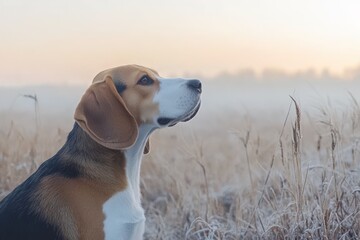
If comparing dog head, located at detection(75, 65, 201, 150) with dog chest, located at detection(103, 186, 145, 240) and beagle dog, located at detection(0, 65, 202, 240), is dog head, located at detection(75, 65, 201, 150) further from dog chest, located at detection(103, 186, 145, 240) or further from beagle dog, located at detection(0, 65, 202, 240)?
dog chest, located at detection(103, 186, 145, 240)

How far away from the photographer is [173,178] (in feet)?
22.2

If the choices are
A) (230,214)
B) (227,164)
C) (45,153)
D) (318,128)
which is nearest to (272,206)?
(230,214)

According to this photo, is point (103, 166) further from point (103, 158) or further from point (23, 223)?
point (23, 223)

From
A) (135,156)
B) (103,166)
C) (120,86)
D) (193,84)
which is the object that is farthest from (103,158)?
(193,84)

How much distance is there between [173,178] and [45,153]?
4.38ft

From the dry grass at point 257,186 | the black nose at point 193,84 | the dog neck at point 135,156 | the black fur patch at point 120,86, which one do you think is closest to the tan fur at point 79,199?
the dog neck at point 135,156

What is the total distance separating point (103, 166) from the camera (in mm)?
4180

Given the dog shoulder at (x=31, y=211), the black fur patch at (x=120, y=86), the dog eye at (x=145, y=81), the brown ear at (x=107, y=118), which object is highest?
the dog eye at (x=145, y=81)

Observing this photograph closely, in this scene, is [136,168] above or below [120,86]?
below

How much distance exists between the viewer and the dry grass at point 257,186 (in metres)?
4.93

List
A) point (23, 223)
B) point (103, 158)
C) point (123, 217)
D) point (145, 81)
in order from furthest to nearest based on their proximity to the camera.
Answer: point (145, 81), point (103, 158), point (123, 217), point (23, 223)

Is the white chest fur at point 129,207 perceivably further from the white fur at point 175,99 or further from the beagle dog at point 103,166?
the white fur at point 175,99

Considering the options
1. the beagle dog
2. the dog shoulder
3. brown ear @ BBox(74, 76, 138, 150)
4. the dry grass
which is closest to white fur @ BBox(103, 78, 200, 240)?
the beagle dog

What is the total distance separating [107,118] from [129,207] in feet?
1.82
